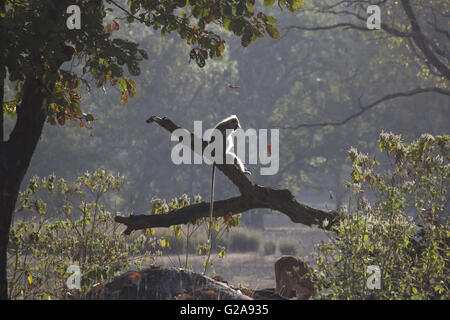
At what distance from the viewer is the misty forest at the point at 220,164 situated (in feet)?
20.8

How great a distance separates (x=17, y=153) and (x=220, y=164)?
287 cm

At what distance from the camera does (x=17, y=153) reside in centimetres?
680

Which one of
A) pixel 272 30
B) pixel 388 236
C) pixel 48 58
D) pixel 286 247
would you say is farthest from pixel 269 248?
pixel 48 58

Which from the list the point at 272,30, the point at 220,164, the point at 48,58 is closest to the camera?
the point at 48,58

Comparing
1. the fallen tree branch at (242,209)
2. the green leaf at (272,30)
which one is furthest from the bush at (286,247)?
the green leaf at (272,30)

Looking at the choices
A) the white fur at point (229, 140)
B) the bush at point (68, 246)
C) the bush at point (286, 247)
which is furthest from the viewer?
the bush at point (286, 247)

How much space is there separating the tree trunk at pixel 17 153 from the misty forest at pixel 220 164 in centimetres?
2

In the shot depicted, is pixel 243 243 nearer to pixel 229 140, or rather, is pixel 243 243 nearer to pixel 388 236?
pixel 229 140

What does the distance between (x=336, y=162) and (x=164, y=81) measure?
1560cm

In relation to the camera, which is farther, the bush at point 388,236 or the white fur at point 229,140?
the white fur at point 229,140

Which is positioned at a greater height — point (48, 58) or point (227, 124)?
point (48, 58)

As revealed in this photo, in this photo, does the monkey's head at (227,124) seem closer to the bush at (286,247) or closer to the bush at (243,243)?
the bush at (286,247)

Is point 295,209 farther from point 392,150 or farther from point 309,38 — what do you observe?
point 309,38

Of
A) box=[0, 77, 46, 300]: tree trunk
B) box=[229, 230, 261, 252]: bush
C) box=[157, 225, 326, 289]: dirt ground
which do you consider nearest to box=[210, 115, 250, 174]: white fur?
box=[0, 77, 46, 300]: tree trunk
